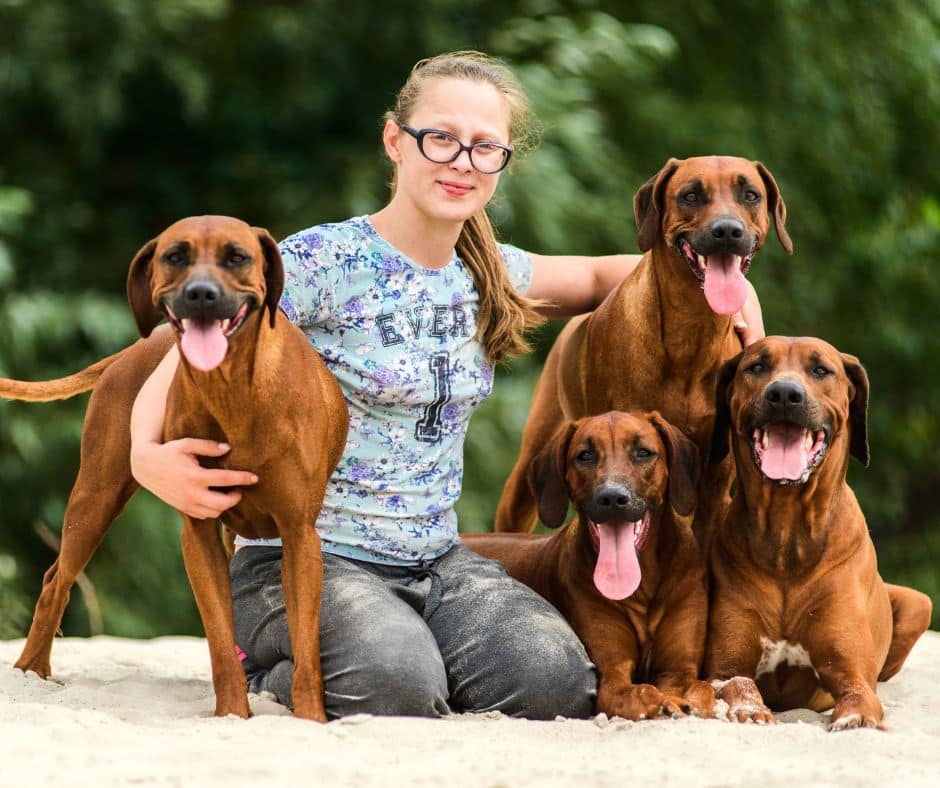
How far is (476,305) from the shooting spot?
17.0ft

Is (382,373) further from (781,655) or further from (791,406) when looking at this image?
(781,655)

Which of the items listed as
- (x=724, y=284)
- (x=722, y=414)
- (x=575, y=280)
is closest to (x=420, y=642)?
(x=722, y=414)

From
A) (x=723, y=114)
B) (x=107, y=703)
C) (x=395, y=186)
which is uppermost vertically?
(x=723, y=114)

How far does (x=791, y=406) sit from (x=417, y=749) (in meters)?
1.64

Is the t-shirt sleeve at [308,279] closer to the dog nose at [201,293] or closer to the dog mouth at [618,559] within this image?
the dog nose at [201,293]

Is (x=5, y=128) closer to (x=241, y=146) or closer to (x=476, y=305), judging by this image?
(x=241, y=146)

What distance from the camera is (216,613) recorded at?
4.25m

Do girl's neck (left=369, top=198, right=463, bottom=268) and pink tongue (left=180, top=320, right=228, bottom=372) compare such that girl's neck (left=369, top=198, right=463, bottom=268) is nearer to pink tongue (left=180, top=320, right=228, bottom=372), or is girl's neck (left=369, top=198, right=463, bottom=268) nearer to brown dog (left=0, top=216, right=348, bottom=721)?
brown dog (left=0, top=216, right=348, bottom=721)

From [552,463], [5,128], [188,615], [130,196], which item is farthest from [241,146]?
[552,463]

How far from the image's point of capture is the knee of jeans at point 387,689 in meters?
4.50

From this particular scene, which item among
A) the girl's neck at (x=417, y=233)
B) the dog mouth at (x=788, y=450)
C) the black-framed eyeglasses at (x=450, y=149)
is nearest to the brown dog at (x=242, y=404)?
the girl's neck at (x=417, y=233)

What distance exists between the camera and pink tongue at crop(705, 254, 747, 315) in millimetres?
4723

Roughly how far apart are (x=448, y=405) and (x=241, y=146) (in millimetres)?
5828

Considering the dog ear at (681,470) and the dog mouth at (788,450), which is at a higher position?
the dog mouth at (788,450)
